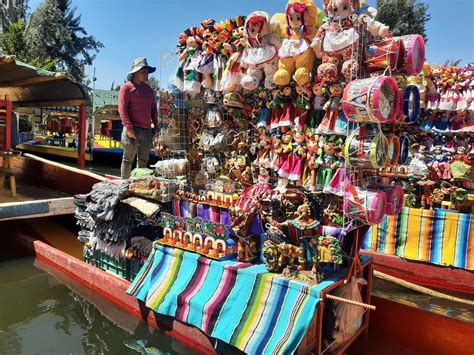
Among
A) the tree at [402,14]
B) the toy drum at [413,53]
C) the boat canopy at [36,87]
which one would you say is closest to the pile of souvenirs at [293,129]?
the toy drum at [413,53]

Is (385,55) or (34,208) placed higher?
(385,55)

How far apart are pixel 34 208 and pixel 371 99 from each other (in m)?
4.61

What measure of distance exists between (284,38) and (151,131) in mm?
2413

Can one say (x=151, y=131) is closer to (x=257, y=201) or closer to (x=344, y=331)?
(x=257, y=201)

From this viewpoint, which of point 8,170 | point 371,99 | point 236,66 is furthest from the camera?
point 8,170

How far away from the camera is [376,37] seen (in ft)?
9.41

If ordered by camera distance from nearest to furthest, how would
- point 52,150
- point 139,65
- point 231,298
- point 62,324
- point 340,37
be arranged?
point 340,37 < point 231,298 < point 62,324 < point 139,65 < point 52,150

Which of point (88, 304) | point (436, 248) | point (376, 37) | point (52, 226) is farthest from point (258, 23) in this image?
point (52, 226)

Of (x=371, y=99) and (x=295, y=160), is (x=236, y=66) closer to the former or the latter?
(x=295, y=160)

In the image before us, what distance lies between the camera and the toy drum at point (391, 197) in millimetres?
2814

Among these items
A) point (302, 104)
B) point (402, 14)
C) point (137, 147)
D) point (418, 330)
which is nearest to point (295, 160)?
point (302, 104)

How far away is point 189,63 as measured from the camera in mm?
3980

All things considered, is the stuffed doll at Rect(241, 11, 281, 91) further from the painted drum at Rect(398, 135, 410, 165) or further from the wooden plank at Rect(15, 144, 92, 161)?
the wooden plank at Rect(15, 144, 92, 161)

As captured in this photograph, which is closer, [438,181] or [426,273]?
[426,273]
